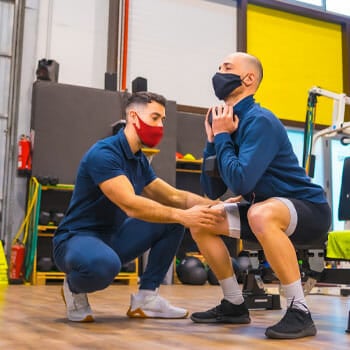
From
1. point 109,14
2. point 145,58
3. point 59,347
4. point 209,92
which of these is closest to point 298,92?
point 209,92

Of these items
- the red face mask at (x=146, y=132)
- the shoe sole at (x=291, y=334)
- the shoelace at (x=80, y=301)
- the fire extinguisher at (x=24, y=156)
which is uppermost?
the fire extinguisher at (x=24, y=156)

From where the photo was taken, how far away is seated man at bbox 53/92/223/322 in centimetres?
230

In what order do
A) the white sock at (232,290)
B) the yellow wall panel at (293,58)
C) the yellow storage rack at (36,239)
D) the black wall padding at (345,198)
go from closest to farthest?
1. the white sock at (232,290)
2. the black wall padding at (345,198)
3. the yellow storage rack at (36,239)
4. the yellow wall panel at (293,58)

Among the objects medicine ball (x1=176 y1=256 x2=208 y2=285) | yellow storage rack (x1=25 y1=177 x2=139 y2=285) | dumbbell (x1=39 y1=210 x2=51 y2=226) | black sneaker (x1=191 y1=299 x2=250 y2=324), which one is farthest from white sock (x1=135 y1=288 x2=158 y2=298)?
medicine ball (x1=176 y1=256 x2=208 y2=285)

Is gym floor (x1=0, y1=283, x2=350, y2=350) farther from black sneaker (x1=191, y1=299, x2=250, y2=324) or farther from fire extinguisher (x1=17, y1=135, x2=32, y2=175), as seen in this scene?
fire extinguisher (x1=17, y1=135, x2=32, y2=175)

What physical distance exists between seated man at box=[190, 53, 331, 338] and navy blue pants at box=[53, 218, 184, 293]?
0.81ft

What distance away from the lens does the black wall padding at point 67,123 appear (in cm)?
620

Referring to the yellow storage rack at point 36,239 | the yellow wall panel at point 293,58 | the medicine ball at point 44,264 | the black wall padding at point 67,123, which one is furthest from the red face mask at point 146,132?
the yellow wall panel at point 293,58

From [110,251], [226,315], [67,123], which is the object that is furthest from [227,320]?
[67,123]

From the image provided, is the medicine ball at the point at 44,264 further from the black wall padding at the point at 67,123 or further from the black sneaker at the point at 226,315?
the black sneaker at the point at 226,315

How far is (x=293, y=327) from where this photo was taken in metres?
2.01

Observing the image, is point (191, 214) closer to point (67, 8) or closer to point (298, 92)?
point (67, 8)

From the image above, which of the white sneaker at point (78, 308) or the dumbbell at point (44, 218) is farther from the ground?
the dumbbell at point (44, 218)

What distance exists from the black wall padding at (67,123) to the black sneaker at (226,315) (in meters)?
4.04
